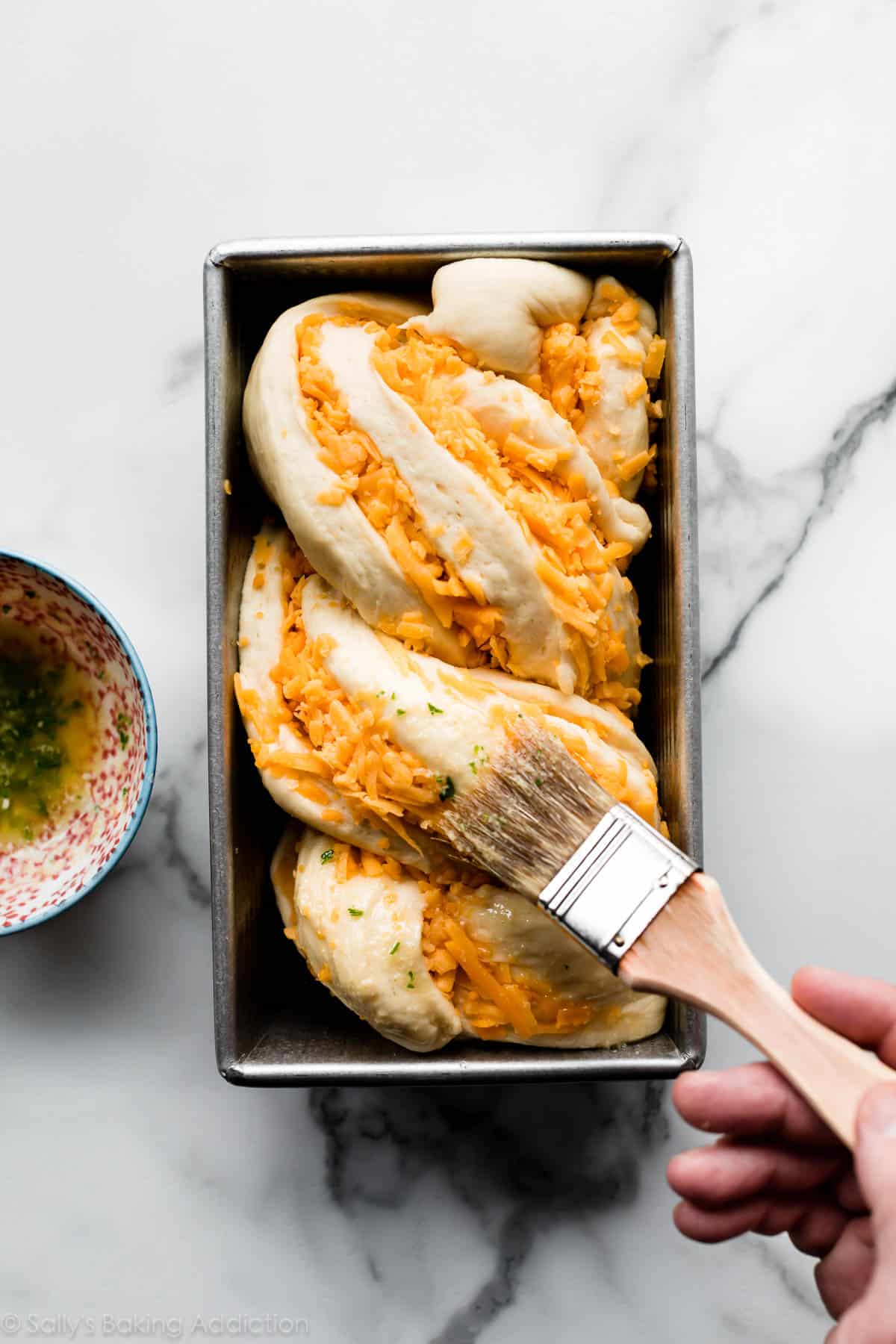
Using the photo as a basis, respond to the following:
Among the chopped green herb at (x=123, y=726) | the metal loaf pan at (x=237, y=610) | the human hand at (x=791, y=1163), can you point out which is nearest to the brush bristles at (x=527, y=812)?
the metal loaf pan at (x=237, y=610)

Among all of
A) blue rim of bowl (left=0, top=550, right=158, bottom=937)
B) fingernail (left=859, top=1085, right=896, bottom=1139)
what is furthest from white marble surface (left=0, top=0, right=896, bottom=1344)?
fingernail (left=859, top=1085, right=896, bottom=1139)

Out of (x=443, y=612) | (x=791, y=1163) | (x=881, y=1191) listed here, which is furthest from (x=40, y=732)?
(x=881, y=1191)

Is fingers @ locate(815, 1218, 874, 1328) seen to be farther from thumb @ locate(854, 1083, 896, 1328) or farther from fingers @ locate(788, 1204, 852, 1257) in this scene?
thumb @ locate(854, 1083, 896, 1328)

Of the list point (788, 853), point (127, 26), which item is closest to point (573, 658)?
point (788, 853)

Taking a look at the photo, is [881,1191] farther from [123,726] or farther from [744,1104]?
[123,726]

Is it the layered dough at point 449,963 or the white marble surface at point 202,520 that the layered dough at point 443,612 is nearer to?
the layered dough at point 449,963

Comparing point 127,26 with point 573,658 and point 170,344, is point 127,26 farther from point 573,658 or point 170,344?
point 573,658
